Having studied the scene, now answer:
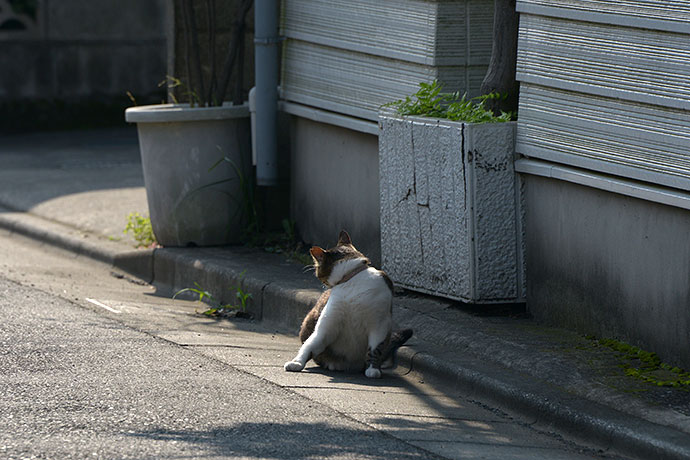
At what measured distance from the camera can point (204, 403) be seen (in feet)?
15.2

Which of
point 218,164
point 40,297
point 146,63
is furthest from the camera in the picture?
point 146,63

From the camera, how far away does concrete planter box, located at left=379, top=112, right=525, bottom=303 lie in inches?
226

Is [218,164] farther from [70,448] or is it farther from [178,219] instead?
A: [70,448]

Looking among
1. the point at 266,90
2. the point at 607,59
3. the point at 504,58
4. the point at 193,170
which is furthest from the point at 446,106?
the point at 193,170

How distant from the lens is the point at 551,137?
5613 millimetres

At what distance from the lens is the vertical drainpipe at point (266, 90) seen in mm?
7785

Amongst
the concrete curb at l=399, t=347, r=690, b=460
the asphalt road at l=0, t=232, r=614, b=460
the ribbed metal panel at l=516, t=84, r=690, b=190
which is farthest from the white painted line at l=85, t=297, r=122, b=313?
the ribbed metal panel at l=516, t=84, r=690, b=190

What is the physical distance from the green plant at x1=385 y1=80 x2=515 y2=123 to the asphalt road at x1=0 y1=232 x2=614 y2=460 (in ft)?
5.00

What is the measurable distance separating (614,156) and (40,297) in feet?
12.2

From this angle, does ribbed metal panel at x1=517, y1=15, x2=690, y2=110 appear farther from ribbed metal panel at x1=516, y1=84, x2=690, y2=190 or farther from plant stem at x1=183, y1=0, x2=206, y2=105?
plant stem at x1=183, y1=0, x2=206, y2=105

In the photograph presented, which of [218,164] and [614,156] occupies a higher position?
[614,156]

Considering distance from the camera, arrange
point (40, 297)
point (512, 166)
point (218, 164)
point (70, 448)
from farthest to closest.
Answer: point (218, 164)
point (40, 297)
point (512, 166)
point (70, 448)

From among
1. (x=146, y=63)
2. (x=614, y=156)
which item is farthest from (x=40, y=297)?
(x=146, y=63)

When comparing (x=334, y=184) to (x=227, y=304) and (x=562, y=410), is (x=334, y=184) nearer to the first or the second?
(x=227, y=304)
